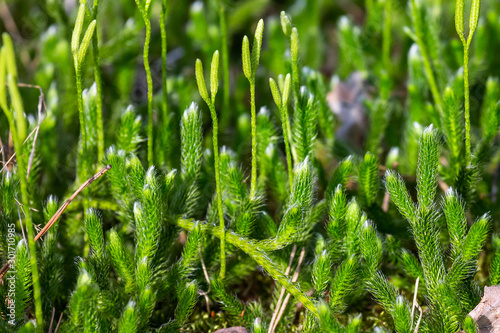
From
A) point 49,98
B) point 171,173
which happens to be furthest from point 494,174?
point 49,98

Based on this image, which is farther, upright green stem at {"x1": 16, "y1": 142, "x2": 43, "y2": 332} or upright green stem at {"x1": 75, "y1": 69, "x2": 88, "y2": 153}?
upright green stem at {"x1": 75, "y1": 69, "x2": 88, "y2": 153}

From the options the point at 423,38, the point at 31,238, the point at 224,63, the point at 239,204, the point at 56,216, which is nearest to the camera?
the point at 31,238

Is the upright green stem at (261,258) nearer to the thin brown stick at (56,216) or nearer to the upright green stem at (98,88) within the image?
the thin brown stick at (56,216)

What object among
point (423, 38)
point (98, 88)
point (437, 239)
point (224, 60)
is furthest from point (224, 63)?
point (437, 239)

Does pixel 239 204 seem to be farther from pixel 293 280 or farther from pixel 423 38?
pixel 423 38

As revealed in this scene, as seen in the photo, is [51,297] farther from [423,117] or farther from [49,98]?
[423,117]

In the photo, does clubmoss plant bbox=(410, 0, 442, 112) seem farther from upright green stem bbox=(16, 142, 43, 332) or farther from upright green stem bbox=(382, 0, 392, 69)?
upright green stem bbox=(16, 142, 43, 332)

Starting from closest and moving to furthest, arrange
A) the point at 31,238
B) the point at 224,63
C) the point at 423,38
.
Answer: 1. the point at 31,238
2. the point at 224,63
3. the point at 423,38

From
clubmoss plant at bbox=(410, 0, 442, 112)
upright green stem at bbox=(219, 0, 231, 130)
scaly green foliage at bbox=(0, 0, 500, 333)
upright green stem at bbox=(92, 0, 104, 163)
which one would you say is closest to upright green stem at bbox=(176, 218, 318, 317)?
scaly green foliage at bbox=(0, 0, 500, 333)
